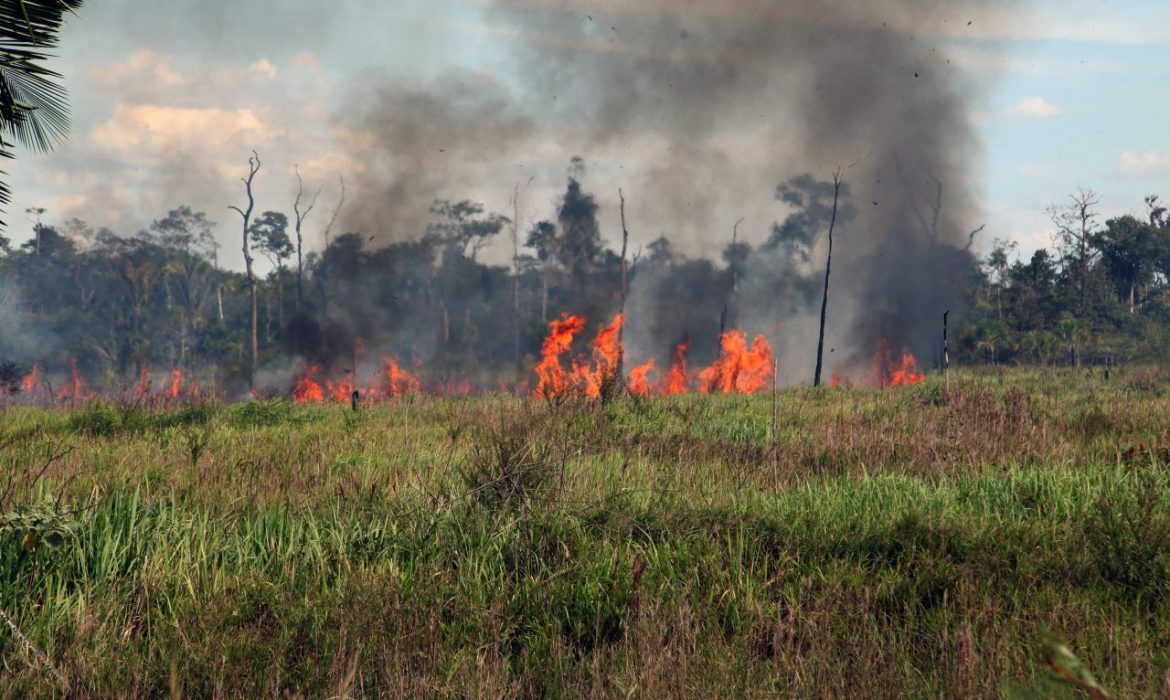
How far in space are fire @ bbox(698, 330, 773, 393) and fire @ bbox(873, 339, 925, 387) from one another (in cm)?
493

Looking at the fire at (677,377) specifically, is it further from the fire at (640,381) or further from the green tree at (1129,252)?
the green tree at (1129,252)

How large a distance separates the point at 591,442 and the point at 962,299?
4120 centimetres

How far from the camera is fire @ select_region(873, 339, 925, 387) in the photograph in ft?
119

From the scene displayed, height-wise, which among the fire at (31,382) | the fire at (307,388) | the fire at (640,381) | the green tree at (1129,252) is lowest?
the fire at (31,382)

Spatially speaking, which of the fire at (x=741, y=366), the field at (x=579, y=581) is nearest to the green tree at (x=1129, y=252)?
the fire at (x=741, y=366)

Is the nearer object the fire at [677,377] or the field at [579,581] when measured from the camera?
the field at [579,581]

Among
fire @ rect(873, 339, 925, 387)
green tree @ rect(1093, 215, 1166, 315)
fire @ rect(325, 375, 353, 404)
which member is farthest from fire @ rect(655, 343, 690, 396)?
green tree @ rect(1093, 215, 1166, 315)

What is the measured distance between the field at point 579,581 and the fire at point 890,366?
1192 inches

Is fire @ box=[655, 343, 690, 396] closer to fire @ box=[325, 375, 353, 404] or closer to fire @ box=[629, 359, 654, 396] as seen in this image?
fire @ box=[629, 359, 654, 396]

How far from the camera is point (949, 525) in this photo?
16.8ft

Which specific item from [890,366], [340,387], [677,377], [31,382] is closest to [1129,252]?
[890,366]

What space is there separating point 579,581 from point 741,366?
32045 millimetres

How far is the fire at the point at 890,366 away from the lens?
36.3 m

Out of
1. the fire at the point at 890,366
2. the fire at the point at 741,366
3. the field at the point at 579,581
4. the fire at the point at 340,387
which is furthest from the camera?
the fire at the point at 890,366
